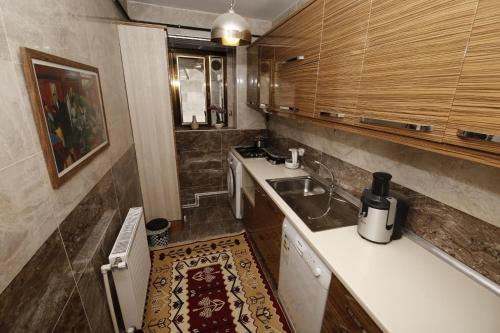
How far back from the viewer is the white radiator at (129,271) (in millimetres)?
1294

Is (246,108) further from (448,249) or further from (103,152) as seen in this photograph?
(448,249)

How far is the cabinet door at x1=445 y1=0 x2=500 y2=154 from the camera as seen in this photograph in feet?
2.07

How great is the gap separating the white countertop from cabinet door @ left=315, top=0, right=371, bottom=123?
0.69 m

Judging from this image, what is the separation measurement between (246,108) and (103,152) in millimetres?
2142

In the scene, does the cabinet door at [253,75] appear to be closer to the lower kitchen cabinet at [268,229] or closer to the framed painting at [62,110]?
the lower kitchen cabinet at [268,229]

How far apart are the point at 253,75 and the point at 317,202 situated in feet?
5.98

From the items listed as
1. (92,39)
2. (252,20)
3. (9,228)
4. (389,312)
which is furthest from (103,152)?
(252,20)

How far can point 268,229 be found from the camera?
6.08ft

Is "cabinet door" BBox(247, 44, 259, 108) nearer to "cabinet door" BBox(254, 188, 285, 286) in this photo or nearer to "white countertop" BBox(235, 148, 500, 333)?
"cabinet door" BBox(254, 188, 285, 286)

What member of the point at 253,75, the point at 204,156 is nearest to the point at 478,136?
the point at 253,75

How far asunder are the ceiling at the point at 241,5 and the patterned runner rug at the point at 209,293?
8.92 feet

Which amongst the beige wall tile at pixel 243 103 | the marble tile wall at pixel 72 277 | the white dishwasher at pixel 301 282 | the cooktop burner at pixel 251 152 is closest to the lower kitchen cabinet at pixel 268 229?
Answer: the white dishwasher at pixel 301 282

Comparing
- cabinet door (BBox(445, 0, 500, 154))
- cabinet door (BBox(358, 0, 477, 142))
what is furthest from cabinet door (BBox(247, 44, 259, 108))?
cabinet door (BBox(445, 0, 500, 154))

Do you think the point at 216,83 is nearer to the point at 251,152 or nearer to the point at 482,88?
the point at 251,152
